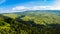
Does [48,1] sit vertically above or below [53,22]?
above

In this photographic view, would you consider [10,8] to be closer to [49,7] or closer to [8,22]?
[8,22]

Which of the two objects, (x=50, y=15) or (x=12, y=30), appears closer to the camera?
(x=12, y=30)

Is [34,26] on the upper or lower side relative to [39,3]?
lower

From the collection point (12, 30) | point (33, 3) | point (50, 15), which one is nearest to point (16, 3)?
point (33, 3)

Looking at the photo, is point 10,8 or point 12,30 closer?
point 12,30

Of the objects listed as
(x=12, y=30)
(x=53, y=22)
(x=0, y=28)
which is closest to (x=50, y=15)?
(x=53, y=22)

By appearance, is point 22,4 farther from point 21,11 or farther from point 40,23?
point 40,23
